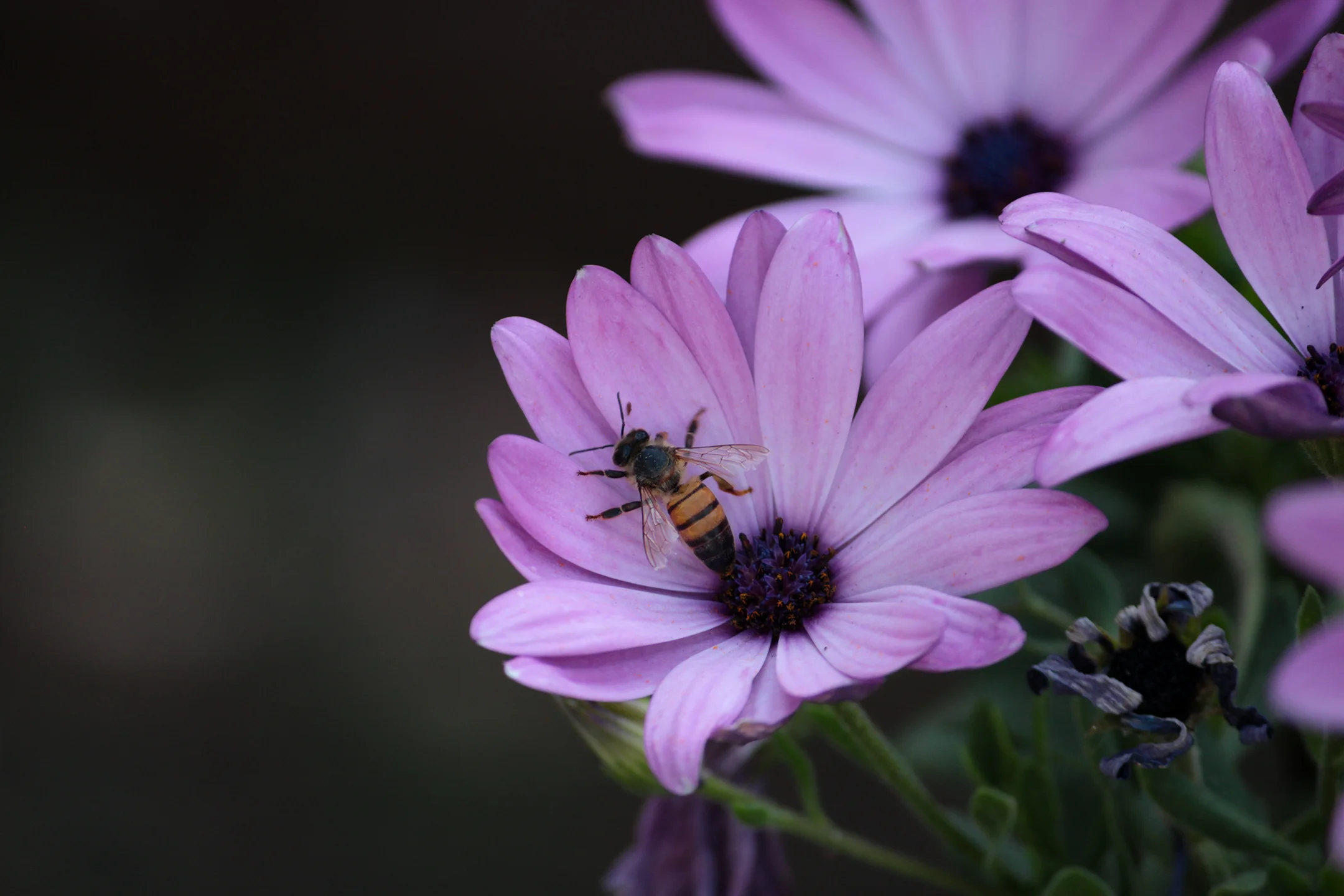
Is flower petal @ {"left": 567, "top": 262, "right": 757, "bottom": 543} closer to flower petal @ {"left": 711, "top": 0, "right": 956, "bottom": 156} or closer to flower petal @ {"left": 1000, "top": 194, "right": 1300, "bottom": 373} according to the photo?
flower petal @ {"left": 1000, "top": 194, "right": 1300, "bottom": 373}

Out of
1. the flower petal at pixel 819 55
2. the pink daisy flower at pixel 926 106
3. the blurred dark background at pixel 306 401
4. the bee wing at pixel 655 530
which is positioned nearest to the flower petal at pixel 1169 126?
the pink daisy flower at pixel 926 106

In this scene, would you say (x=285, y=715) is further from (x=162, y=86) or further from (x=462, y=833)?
(x=162, y=86)

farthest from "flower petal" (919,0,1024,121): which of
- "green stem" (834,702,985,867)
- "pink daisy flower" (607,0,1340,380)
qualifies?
"green stem" (834,702,985,867)

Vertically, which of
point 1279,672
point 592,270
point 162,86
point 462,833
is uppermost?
point 162,86

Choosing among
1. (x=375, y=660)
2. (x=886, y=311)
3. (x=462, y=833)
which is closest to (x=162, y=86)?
(x=375, y=660)

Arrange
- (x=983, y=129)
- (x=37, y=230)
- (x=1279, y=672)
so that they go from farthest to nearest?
(x=37, y=230) → (x=983, y=129) → (x=1279, y=672)

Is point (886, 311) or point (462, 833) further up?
point (886, 311)

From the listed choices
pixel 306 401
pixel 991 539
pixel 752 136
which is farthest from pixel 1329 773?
pixel 306 401

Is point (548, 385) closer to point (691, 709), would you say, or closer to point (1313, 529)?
point (691, 709)
